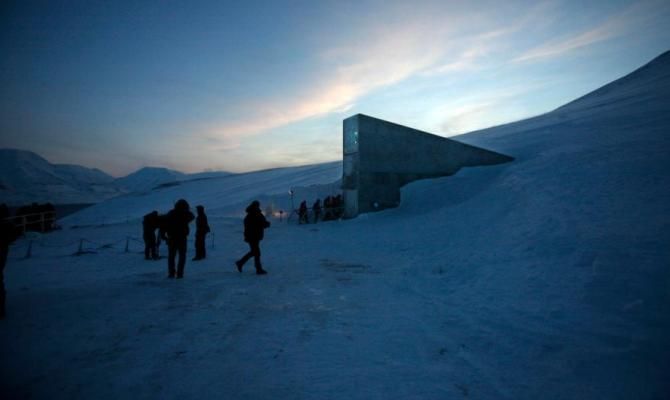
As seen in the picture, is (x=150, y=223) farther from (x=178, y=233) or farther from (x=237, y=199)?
(x=237, y=199)

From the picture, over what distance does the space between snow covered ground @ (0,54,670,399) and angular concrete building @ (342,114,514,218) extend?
7.31m

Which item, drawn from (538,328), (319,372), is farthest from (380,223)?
(319,372)

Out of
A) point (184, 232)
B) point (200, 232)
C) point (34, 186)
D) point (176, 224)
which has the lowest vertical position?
point (200, 232)

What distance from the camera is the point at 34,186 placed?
12406 centimetres

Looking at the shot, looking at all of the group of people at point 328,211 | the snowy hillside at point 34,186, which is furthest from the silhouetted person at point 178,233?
the snowy hillside at point 34,186

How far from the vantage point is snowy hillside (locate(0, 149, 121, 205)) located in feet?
335

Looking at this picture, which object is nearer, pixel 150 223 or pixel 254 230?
pixel 254 230

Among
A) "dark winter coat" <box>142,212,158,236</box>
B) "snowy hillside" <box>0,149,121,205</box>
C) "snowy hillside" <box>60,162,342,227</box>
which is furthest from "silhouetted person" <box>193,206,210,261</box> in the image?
"snowy hillside" <box>0,149,121,205</box>

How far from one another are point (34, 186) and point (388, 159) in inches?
6488

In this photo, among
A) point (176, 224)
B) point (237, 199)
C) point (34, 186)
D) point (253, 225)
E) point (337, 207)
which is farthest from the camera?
point (34, 186)

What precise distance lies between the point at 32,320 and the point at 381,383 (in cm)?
495

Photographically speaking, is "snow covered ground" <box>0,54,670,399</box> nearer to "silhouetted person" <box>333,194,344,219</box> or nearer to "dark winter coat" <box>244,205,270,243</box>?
"dark winter coat" <box>244,205,270,243</box>

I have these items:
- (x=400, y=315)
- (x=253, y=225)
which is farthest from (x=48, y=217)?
(x=400, y=315)

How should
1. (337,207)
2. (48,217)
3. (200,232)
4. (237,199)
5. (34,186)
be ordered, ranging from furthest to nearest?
1. (34,186)
2. (237,199)
3. (48,217)
4. (337,207)
5. (200,232)
